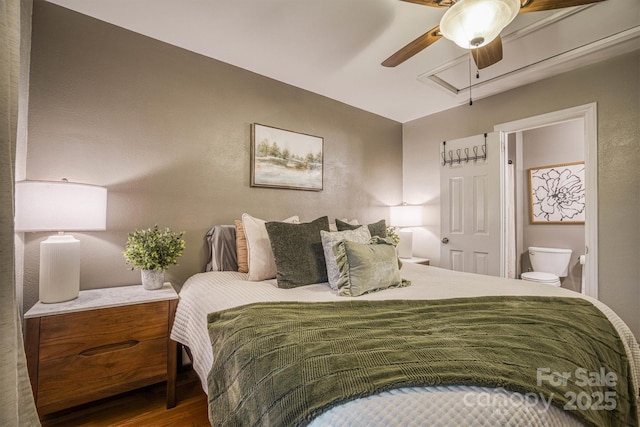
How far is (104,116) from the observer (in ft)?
6.44

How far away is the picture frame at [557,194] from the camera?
3.80 m

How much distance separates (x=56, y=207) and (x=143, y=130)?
86 centimetres

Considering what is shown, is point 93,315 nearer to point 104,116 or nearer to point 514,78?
point 104,116

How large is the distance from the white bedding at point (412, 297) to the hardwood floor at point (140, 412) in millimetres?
457

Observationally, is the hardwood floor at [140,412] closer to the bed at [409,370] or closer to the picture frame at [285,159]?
the bed at [409,370]

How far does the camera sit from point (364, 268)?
167 centimetres

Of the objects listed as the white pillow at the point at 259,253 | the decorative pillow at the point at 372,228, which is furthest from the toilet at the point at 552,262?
the white pillow at the point at 259,253

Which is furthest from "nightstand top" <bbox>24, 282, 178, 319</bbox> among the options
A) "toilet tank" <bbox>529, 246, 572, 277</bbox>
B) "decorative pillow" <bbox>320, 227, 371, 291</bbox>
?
"toilet tank" <bbox>529, 246, 572, 277</bbox>

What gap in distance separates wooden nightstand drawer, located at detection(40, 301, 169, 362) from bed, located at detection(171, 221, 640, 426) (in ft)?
0.42

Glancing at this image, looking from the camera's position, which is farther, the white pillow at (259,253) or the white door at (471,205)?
the white door at (471,205)

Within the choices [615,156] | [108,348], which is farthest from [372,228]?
[615,156]

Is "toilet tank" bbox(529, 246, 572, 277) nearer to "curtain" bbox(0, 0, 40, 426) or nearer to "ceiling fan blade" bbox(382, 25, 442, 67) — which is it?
"ceiling fan blade" bbox(382, 25, 442, 67)

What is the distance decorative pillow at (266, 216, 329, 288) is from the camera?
1819 millimetres

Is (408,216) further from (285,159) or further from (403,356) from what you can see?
(403,356)
